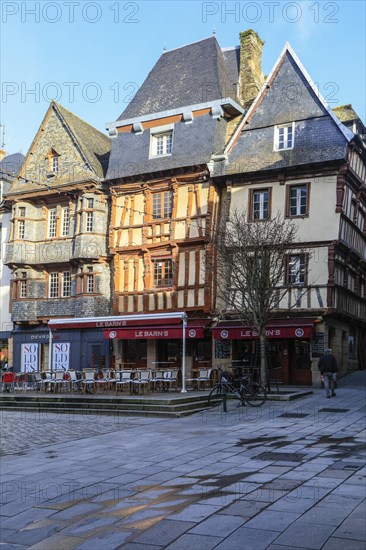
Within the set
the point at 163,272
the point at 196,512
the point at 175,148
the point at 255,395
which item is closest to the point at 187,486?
the point at 196,512

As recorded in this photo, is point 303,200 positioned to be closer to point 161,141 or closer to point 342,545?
point 161,141

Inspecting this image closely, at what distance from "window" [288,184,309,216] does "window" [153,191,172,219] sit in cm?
530

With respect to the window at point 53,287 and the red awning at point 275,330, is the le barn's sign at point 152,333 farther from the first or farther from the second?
the window at point 53,287

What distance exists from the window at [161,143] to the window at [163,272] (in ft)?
15.9

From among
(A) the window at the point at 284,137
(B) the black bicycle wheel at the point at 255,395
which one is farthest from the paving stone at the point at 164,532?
(A) the window at the point at 284,137

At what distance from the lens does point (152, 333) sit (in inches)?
969

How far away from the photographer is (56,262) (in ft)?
95.9

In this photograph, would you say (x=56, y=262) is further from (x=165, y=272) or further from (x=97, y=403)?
(x=97, y=403)

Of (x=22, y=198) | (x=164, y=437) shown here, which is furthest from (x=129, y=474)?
(x=22, y=198)

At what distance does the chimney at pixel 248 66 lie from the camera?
28656mm

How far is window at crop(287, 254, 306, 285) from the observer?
23.1 meters

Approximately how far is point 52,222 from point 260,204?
35.1 ft

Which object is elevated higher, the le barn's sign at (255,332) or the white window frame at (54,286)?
the white window frame at (54,286)

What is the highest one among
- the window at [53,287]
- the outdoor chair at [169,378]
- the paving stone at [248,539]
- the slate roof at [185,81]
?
the slate roof at [185,81]
